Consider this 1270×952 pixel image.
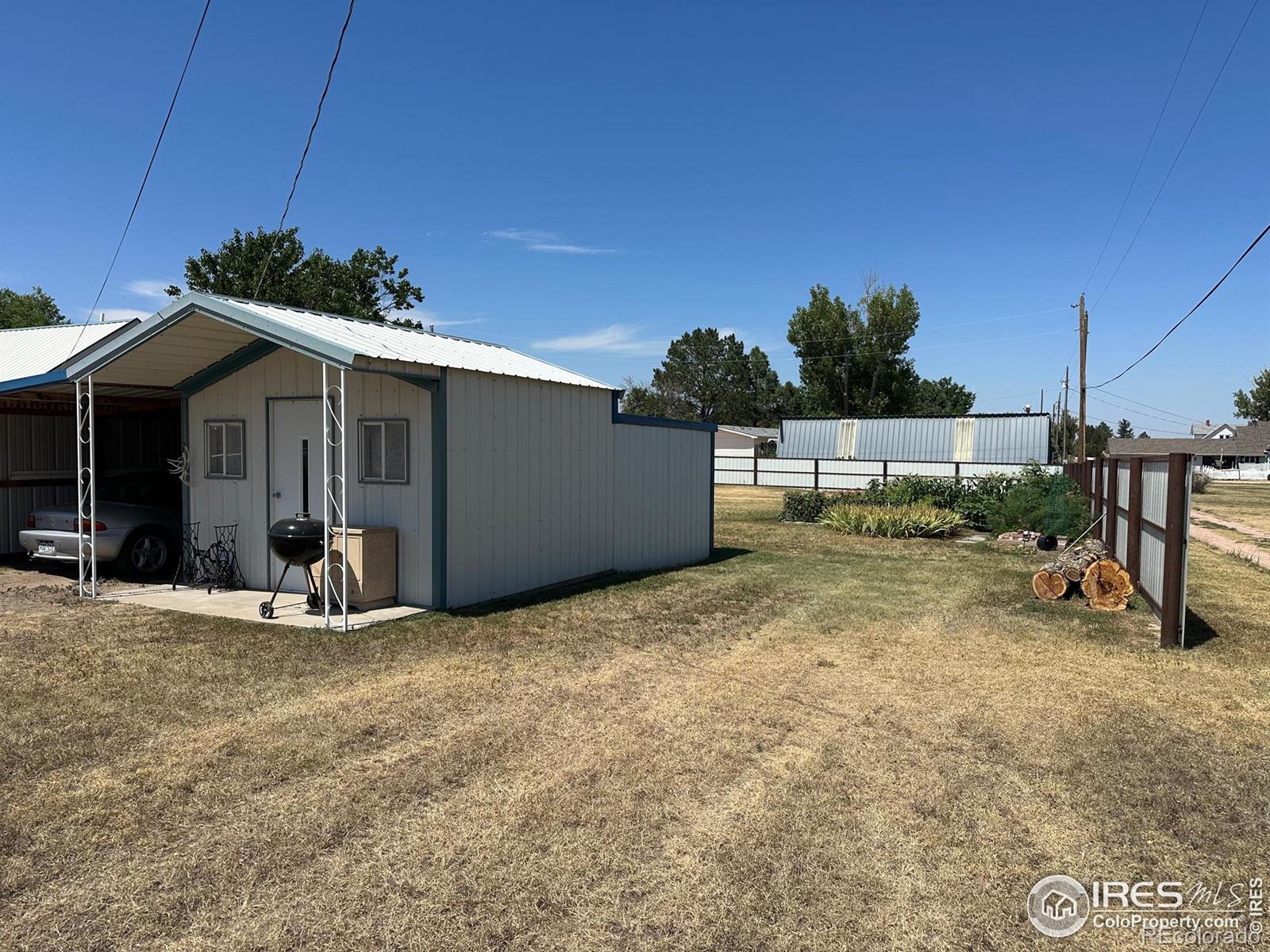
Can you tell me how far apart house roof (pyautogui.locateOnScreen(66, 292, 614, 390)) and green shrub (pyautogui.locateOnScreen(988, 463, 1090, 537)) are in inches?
421

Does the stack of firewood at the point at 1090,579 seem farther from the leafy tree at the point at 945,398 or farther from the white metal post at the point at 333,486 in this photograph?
the leafy tree at the point at 945,398

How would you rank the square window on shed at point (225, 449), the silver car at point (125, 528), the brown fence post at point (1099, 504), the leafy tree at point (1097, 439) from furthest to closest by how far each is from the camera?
1. the leafy tree at point (1097, 439)
2. the brown fence post at point (1099, 504)
3. the silver car at point (125, 528)
4. the square window on shed at point (225, 449)

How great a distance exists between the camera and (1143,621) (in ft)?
28.1

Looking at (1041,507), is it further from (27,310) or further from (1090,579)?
(27,310)

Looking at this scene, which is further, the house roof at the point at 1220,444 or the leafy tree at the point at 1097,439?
the leafy tree at the point at 1097,439

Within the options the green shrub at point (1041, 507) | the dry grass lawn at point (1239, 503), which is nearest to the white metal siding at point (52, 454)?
the green shrub at point (1041, 507)

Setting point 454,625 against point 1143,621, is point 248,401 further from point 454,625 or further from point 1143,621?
point 1143,621

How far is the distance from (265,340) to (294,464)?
1436mm

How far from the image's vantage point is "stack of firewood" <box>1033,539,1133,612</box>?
9242 millimetres

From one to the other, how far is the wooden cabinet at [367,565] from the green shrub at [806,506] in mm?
13675

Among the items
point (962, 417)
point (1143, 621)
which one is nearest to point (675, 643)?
point (1143, 621)

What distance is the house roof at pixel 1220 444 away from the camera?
66062mm

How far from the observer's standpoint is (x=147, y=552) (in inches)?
410

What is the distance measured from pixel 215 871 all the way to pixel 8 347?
1489cm
